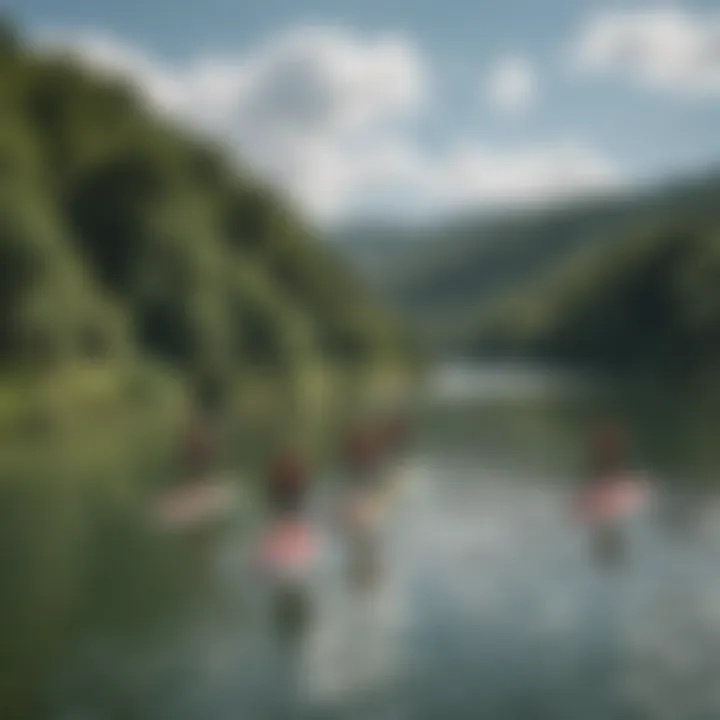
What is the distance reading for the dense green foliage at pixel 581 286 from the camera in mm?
17406

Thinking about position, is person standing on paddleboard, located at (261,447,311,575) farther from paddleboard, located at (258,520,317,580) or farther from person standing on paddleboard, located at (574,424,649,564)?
person standing on paddleboard, located at (574,424,649,564)

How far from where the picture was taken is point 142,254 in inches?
826

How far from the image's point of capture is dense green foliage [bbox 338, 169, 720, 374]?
685 inches

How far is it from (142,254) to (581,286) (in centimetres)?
1089

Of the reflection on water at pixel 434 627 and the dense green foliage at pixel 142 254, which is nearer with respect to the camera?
the reflection on water at pixel 434 627

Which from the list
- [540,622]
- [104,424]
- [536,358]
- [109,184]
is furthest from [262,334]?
[540,622]

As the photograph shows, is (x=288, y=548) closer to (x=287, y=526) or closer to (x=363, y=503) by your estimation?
(x=287, y=526)

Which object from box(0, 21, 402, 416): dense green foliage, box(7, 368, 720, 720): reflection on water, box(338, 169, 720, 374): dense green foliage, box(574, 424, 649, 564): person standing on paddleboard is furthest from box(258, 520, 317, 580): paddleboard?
box(0, 21, 402, 416): dense green foliage

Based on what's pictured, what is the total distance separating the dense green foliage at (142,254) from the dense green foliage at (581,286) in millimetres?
1929

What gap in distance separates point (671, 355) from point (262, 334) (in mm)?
6526

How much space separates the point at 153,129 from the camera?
26.4 metres

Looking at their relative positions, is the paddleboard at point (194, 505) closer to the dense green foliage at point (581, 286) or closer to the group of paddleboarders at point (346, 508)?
the group of paddleboarders at point (346, 508)

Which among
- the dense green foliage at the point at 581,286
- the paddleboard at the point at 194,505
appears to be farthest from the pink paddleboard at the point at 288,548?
the dense green foliage at the point at 581,286

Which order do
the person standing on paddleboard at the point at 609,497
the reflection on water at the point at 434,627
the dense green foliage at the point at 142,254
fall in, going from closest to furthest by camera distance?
the reflection on water at the point at 434,627 < the person standing on paddleboard at the point at 609,497 < the dense green foliage at the point at 142,254
